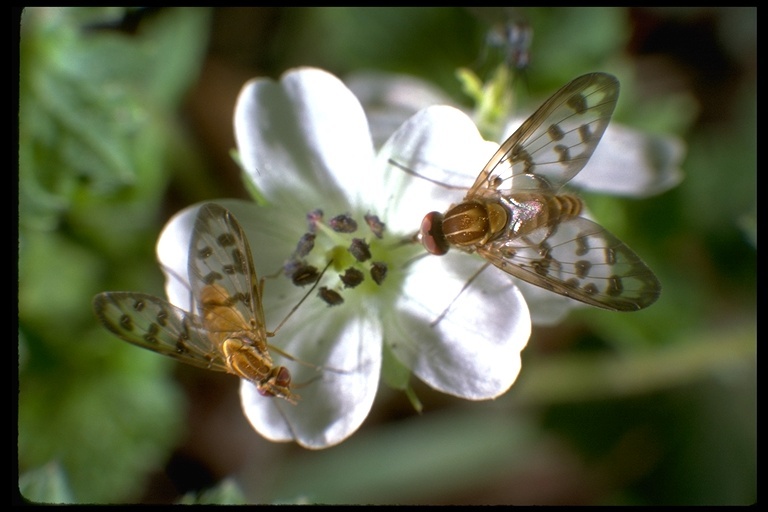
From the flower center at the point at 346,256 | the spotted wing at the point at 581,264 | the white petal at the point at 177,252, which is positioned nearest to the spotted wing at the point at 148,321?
the white petal at the point at 177,252

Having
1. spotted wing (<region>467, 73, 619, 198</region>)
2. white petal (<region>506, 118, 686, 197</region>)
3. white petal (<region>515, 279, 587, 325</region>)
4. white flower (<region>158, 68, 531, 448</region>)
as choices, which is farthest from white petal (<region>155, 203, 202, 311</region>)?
white petal (<region>506, 118, 686, 197</region>)

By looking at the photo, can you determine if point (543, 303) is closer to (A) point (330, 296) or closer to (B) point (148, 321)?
(A) point (330, 296)

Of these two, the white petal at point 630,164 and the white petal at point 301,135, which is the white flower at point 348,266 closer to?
the white petal at point 301,135

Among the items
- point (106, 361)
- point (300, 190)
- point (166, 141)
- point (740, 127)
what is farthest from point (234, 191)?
point (740, 127)

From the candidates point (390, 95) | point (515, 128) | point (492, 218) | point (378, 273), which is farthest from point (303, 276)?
point (390, 95)

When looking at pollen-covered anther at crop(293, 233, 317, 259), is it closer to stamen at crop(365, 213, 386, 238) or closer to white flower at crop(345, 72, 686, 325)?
stamen at crop(365, 213, 386, 238)
